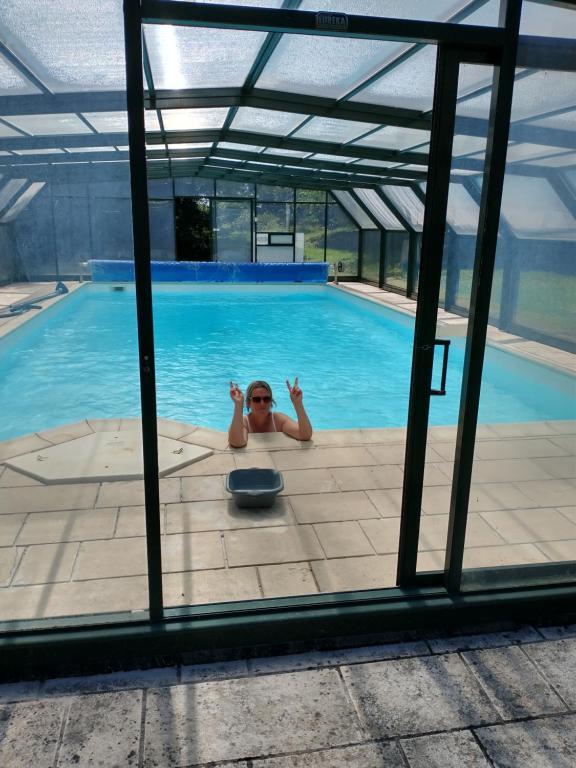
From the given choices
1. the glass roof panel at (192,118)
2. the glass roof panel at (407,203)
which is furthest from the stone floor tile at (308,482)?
the glass roof panel at (407,203)

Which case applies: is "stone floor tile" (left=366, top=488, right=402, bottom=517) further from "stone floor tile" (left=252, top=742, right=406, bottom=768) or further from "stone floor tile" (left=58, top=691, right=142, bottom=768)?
"stone floor tile" (left=58, top=691, right=142, bottom=768)

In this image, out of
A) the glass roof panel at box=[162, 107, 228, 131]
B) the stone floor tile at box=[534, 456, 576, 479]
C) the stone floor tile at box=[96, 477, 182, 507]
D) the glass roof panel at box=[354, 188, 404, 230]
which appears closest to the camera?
the stone floor tile at box=[96, 477, 182, 507]

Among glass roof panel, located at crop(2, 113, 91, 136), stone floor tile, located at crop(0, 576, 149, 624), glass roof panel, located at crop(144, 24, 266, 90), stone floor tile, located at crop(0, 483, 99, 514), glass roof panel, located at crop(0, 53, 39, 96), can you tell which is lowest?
stone floor tile, located at crop(0, 576, 149, 624)

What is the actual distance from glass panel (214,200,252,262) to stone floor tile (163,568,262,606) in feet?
45.5

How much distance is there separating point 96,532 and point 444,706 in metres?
1.39

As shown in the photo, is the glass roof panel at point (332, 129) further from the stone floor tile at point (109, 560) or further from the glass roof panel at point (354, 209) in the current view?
the glass roof panel at point (354, 209)

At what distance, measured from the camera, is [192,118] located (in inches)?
296

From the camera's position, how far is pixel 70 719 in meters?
1.87

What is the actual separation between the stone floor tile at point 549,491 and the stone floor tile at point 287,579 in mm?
903

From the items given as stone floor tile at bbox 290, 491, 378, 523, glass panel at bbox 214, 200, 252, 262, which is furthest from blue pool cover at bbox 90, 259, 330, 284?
stone floor tile at bbox 290, 491, 378, 523

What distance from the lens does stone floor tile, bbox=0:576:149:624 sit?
219 cm

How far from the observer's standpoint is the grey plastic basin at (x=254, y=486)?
304 centimetres

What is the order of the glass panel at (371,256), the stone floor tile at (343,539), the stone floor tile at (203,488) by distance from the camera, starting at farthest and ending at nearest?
the glass panel at (371,256) < the stone floor tile at (203,488) < the stone floor tile at (343,539)

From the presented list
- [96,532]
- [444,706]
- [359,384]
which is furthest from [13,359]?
[359,384]
